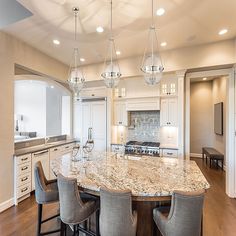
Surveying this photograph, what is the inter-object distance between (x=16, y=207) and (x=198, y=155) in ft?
21.0

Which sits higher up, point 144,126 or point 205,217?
point 144,126

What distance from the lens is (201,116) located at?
21.6 ft

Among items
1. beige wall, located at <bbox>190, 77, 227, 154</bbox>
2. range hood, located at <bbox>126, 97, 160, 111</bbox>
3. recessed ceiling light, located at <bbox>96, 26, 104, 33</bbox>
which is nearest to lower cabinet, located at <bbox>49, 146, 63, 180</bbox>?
range hood, located at <bbox>126, 97, 160, 111</bbox>

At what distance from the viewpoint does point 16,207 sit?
299cm

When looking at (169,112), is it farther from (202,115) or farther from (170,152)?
(202,115)

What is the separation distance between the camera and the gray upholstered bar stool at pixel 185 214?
4.26 feet

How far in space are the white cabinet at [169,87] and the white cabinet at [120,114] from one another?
1.20m

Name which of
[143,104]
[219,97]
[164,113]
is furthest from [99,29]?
[219,97]

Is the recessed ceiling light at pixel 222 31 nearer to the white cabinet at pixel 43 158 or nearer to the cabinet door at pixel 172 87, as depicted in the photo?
the cabinet door at pixel 172 87

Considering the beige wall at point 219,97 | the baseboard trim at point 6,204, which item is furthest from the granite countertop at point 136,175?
the beige wall at point 219,97

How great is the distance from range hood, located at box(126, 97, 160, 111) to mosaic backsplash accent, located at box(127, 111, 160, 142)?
470mm

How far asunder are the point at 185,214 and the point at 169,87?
336cm

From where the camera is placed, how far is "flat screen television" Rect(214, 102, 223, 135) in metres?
5.34

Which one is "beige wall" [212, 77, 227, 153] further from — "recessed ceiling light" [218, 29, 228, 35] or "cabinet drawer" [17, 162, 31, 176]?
"cabinet drawer" [17, 162, 31, 176]
